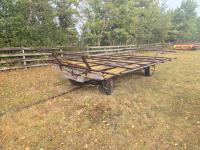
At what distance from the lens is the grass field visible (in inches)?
128

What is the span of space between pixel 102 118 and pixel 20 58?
6365 mm

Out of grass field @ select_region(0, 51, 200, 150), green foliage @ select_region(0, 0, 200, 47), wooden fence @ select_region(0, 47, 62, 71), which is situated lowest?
grass field @ select_region(0, 51, 200, 150)

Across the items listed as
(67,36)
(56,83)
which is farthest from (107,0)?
(56,83)

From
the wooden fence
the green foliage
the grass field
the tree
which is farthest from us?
the tree

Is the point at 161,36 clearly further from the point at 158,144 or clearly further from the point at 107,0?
the point at 158,144

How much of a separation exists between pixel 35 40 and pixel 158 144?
28.8ft

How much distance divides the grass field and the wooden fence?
224cm

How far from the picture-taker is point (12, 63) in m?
8.59

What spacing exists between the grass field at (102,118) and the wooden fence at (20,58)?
2.24 meters

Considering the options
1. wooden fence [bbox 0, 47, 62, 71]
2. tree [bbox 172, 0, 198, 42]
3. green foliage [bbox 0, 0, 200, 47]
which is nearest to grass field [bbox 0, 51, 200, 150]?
wooden fence [bbox 0, 47, 62, 71]

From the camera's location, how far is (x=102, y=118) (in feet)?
13.4

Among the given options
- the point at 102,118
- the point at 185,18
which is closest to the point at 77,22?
the point at 102,118

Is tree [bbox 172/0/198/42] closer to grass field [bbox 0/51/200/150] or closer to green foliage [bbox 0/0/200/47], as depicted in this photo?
green foliage [bbox 0/0/200/47]

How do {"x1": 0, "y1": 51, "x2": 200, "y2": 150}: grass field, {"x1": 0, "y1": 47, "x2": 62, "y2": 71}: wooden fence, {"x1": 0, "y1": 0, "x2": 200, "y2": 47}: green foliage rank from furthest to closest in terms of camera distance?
1. {"x1": 0, "y1": 0, "x2": 200, "y2": 47}: green foliage
2. {"x1": 0, "y1": 47, "x2": 62, "y2": 71}: wooden fence
3. {"x1": 0, "y1": 51, "x2": 200, "y2": 150}: grass field
